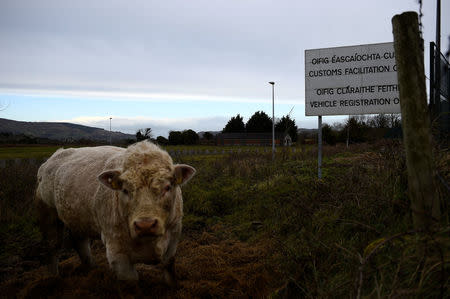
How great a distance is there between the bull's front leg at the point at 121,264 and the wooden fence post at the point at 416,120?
3.15m

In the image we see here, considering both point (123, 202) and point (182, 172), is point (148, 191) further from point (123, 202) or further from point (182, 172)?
point (182, 172)

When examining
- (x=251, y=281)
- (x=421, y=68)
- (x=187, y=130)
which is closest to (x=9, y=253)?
(x=251, y=281)

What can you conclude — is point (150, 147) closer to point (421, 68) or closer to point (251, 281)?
point (251, 281)

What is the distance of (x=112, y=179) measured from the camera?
3.73 m

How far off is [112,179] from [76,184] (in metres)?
1.24

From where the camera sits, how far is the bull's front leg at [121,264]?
3678 millimetres

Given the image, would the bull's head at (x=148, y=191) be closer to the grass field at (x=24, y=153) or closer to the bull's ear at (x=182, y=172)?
the bull's ear at (x=182, y=172)

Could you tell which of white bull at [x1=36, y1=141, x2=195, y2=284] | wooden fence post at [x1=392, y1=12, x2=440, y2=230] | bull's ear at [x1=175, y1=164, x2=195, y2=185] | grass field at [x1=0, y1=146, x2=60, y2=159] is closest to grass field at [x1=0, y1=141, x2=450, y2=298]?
wooden fence post at [x1=392, y1=12, x2=440, y2=230]

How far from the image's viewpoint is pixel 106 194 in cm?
412

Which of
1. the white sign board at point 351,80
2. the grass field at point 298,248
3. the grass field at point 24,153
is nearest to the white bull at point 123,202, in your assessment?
the grass field at point 298,248

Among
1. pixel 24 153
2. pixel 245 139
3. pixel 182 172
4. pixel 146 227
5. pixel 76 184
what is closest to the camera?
pixel 146 227

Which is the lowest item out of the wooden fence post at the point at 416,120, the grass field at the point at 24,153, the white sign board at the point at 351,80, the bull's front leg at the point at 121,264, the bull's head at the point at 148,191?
the bull's front leg at the point at 121,264

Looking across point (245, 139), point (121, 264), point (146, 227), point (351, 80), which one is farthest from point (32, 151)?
point (245, 139)

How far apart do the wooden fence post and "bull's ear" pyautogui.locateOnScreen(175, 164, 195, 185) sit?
248cm
